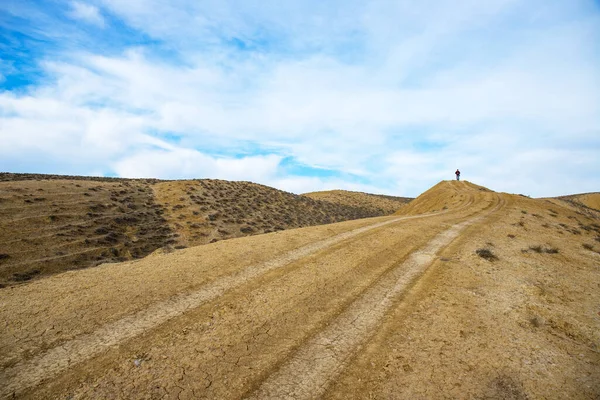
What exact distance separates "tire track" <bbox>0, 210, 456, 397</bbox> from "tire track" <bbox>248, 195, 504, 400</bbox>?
3.37 m

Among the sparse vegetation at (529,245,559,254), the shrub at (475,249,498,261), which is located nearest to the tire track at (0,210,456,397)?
the shrub at (475,249,498,261)

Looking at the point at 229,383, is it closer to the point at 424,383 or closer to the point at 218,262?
the point at 424,383

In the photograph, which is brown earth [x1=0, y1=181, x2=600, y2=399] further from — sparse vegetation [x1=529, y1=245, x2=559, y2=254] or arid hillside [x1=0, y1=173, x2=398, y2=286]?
arid hillside [x1=0, y1=173, x2=398, y2=286]

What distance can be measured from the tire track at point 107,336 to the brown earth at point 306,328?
32 mm

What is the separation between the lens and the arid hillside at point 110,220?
19.8 m

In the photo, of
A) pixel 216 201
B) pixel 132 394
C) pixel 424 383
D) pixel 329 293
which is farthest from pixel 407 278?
pixel 216 201

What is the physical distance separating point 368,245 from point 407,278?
3.92 metres

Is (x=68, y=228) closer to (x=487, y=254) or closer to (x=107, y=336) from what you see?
(x=107, y=336)

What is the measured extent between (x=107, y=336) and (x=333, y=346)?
493cm

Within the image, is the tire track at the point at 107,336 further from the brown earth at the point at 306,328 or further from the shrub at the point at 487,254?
the shrub at the point at 487,254

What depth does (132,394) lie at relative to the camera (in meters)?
5.07

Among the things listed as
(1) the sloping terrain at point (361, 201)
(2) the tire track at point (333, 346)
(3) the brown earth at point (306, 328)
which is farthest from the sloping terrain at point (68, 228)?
(1) the sloping terrain at point (361, 201)

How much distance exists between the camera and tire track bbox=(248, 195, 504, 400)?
5293 mm

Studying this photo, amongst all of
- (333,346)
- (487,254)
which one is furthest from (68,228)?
(487,254)
